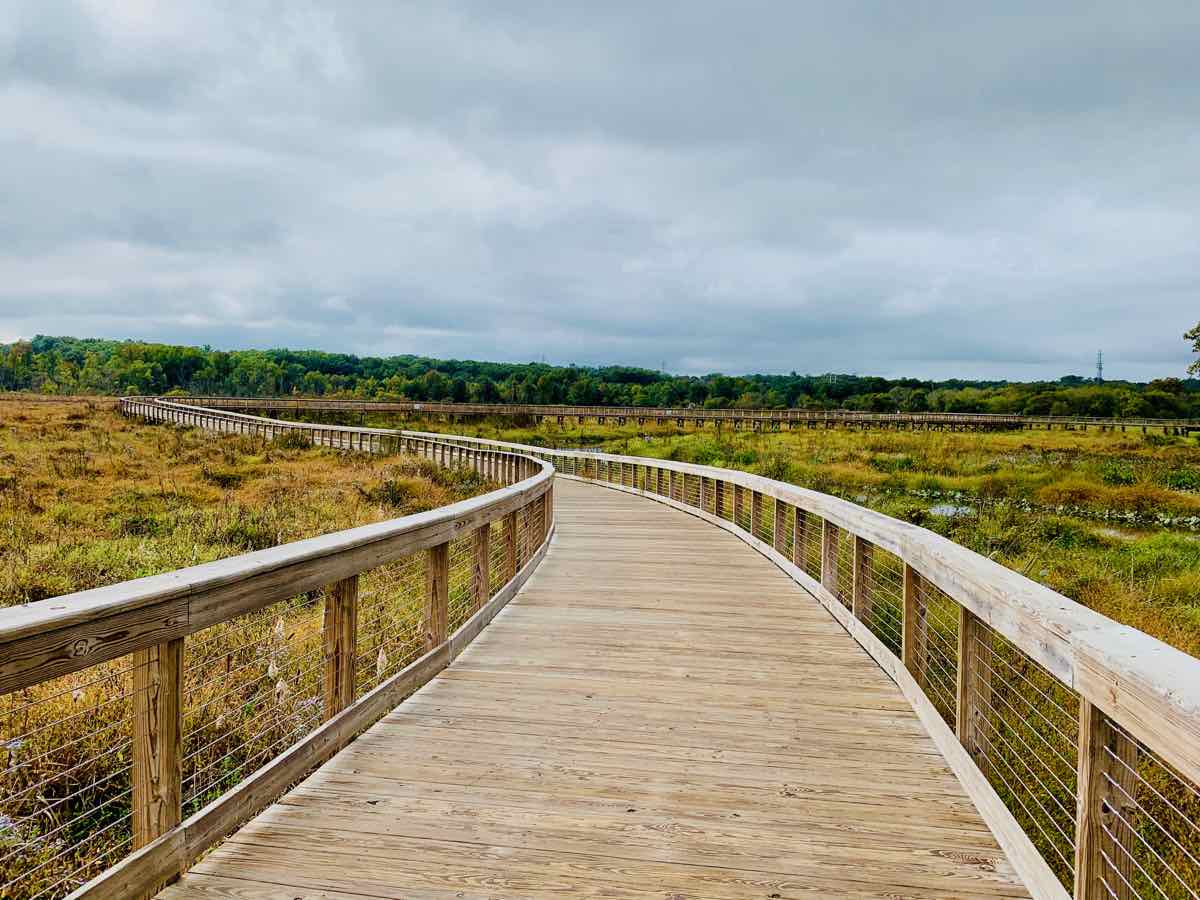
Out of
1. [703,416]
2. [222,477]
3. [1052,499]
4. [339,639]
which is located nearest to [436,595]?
[339,639]

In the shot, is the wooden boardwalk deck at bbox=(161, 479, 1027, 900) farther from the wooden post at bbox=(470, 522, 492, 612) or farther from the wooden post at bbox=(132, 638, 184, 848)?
the wooden post at bbox=(470, 522, 492, 612)

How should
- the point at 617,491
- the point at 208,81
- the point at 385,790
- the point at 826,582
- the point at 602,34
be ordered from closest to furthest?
the point at 385,790 < the point at 826,582 < the point at 602,34 < the point at 208,81 < the point at 617,491

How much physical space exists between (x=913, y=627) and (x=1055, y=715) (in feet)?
5.55

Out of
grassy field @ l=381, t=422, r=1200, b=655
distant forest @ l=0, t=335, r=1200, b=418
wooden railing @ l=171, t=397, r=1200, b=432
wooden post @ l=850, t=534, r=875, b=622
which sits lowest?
grassy field @ l=381, t=422, r=1200, b=655

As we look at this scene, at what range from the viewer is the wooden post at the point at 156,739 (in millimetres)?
2471

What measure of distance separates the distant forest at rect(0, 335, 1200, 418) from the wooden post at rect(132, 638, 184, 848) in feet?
370

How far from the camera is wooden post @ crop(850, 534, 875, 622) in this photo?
243 inches

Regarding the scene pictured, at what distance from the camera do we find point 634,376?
182 m

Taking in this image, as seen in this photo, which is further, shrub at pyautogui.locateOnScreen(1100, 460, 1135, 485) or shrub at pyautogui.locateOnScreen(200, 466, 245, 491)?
shrub at pyautogui.locateOnScreen(1100, 460, 1135, 485)

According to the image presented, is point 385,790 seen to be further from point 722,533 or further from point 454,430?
point 454,430

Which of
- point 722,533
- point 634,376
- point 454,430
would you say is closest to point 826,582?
point 722,533

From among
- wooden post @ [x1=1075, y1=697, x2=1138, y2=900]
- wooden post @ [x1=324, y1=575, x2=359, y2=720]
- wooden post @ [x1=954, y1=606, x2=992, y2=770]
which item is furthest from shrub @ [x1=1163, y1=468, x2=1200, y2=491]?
wooden post @ [x1=324, y1=575, x2=359, y2=720]

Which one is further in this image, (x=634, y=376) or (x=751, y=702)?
(x=634, y=376)

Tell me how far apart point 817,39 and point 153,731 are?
18.7 metres
